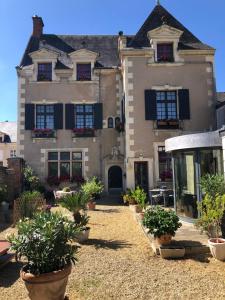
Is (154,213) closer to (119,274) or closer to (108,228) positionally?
(119,274)

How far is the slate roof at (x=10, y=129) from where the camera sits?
104 ft

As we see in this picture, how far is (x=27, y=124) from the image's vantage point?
1709 cm

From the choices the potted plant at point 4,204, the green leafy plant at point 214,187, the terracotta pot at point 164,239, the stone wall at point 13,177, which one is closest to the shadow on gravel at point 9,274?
the terracotta pot at point 164,239

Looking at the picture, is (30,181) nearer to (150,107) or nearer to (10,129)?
(150,107)

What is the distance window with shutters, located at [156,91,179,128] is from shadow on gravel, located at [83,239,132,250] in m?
9.07

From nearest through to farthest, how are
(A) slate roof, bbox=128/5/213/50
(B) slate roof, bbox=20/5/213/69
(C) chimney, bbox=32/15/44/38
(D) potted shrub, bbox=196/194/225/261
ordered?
1. (D) potted shrub, bbox=196/194/225/261
2. (A) slate roof, bbox=128/5/213/50
3. (B) slate roof, bbox=20/5/213/69
4. (C) chimney, bbox=32/15/44/38

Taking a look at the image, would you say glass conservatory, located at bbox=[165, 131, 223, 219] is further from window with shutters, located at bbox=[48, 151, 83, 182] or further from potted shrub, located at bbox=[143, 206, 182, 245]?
window with shutters, located at bbox=[48, 151, 83, 182]

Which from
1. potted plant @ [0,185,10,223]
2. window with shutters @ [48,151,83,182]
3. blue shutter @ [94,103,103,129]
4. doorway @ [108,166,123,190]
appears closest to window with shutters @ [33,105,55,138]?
window with shutters @ [48,151,83,182]

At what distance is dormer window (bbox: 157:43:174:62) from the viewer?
16031mm

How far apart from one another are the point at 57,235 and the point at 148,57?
1344cm

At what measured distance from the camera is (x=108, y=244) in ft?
24.0

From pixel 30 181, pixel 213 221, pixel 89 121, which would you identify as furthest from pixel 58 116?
pixel 213 221

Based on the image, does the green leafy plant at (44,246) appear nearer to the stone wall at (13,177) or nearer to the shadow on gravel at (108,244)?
the shadow on gravel at (108,244)

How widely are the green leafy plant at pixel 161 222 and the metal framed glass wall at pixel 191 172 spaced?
2.02 meters
